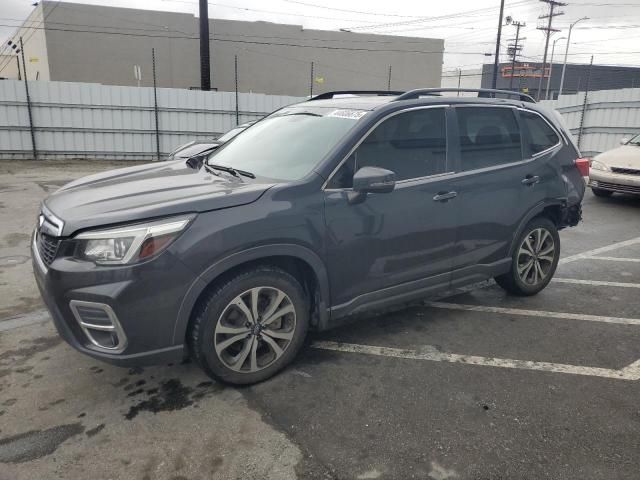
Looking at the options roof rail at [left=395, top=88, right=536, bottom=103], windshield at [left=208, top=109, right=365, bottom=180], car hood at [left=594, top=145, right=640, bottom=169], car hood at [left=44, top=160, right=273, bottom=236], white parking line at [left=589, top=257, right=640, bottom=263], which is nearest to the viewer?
car hood at [left=44, top=160, right=273, bottom=236]

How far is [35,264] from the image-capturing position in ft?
10.3

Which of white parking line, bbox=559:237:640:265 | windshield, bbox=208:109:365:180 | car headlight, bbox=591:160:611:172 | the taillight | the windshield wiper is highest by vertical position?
windshield, bbox=208:109:365:180

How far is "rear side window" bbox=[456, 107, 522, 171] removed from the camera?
157 inches

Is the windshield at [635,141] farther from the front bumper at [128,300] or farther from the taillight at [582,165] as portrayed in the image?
the front bumper at [128,300]

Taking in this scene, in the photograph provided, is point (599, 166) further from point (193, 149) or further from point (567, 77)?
point (567, 77)

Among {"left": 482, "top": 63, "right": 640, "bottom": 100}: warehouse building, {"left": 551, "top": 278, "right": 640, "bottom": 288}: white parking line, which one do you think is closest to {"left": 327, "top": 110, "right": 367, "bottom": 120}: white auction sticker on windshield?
{"left": 551, "top": 278, "right": 640, "bottom": 288}: white parking line

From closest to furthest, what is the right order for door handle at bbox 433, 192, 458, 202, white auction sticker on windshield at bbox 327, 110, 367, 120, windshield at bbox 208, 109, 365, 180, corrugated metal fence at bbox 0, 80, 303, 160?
windshield at bbox 208, 109, 365, 180 → white auction sticker on windshield at bbox 327, 110, 367, 120 → door handle at bbox 433, 192, 458, 202 → corrugated metal fence at bbox 0, 80, 303, 160

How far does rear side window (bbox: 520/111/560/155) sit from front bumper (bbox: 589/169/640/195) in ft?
18.6

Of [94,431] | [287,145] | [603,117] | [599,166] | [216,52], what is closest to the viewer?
[94,431]

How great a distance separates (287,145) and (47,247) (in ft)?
5.68

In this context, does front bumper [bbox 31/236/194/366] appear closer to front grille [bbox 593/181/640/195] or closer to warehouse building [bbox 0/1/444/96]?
front grille [bbox 593/181/640/195]

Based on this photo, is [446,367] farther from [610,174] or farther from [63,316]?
[610,174]

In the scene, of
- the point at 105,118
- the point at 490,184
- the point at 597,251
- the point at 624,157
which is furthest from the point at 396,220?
the point at 105,118

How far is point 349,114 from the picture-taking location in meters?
3.65
